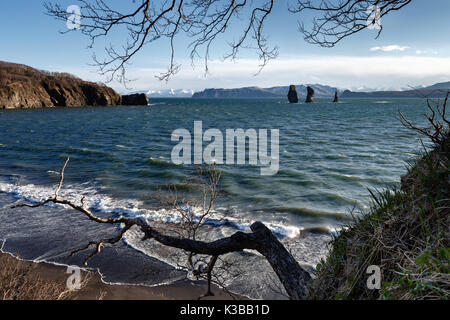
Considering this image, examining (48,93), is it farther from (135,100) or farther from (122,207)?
(122,207)

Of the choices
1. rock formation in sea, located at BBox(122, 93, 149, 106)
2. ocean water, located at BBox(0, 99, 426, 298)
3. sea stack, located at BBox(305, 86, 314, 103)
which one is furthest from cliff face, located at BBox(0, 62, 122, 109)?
sea stack, located at BBox(305, 86, 314, 103)

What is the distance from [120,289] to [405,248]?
5.97m

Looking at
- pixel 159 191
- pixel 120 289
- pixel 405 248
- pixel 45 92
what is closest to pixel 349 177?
pixel 159 191

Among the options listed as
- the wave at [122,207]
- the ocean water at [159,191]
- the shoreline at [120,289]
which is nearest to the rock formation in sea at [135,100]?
the ocean water at [159,191]

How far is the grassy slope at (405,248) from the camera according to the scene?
1.81 m

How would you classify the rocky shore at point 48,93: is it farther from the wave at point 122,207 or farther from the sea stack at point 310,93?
the sea stack at point 310,93

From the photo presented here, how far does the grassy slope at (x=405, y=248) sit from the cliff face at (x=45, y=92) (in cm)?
9938

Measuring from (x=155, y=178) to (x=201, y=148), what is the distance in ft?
29.3

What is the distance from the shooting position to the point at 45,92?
93062 mm

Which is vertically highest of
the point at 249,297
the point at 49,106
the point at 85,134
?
the point at 49,106

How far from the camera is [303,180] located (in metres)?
14.6

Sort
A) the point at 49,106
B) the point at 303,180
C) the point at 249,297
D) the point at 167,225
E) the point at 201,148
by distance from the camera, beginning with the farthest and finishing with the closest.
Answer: the point at 49,106
the point at 201,148
the point at 303,180
the point at 167,225
the point at 249,297
